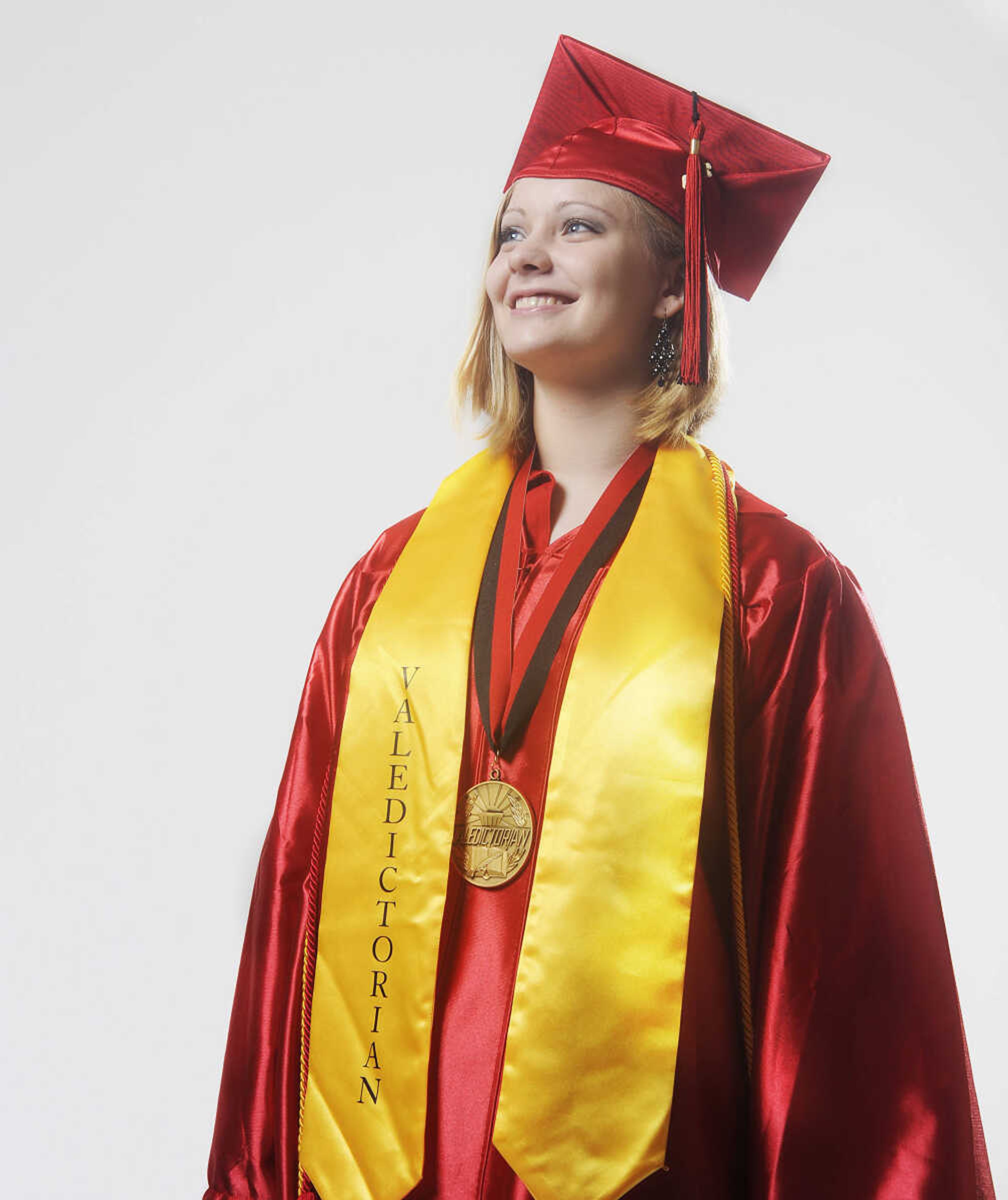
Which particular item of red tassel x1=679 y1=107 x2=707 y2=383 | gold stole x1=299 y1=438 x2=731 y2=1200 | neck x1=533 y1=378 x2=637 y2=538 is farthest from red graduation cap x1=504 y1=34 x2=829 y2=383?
gold stole x1=299 y1=438 x2=731 y2=1200

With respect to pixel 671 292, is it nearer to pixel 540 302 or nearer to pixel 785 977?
pixel 540 302

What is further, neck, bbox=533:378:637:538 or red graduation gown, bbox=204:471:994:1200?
neck, bbox=533:378:637:538

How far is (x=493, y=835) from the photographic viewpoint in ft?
4.41

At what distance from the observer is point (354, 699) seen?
4.80 ft

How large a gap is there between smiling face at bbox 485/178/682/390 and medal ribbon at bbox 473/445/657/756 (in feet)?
0.42

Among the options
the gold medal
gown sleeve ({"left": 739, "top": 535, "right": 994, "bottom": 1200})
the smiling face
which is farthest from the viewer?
the smiling face

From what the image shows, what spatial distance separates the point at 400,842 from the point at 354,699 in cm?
18

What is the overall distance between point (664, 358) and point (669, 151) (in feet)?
0.76

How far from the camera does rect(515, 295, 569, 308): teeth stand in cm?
145

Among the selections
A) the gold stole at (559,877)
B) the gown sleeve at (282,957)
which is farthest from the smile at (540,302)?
the gown sleeve at (282,957)

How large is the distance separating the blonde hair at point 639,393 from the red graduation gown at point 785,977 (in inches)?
6.8

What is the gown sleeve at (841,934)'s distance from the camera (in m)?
1.20

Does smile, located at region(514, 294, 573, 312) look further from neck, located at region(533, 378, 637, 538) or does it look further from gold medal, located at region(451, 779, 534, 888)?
gold medal, located at region(451, 779, 534, 888)

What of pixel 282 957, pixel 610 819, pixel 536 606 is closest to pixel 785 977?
pixel 610 819
